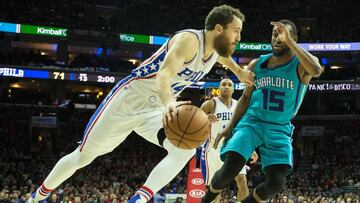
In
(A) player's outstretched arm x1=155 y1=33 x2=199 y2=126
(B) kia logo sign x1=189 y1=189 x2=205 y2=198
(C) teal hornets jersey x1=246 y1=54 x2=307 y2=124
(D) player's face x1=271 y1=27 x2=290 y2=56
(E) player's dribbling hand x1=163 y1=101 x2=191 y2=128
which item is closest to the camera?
(E) player's dribbling hand x1=163 y1=101 x2=191 y2=128

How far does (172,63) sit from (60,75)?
23640mm

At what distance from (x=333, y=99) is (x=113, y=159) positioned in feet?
51.0

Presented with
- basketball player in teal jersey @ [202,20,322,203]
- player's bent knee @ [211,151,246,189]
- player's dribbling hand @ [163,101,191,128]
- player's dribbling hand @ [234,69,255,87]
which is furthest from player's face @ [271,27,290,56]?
player's dribbling hand @ [163,101,191,128]

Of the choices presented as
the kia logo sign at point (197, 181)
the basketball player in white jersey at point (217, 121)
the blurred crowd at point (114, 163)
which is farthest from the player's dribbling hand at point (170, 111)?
the blurred crowd at point (114, 163)

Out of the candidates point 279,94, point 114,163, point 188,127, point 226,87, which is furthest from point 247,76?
point 114,163

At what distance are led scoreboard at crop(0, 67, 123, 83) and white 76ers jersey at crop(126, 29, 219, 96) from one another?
22.2m

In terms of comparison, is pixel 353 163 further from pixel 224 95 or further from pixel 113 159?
pixel 224 95

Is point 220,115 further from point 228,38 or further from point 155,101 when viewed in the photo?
point 228,38

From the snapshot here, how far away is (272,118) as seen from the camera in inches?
180

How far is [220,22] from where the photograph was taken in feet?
14.6

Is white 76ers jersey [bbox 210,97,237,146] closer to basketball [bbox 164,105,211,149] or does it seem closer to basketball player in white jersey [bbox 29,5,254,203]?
basketball player in white jersey [bbox 29,5,254,203]

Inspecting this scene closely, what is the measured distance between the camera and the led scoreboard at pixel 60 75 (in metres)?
25.9

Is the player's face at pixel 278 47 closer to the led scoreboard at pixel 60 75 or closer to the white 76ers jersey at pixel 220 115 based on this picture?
the white 76ers jersey at pixel 220 115

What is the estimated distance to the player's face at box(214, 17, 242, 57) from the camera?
4449 millimetres
